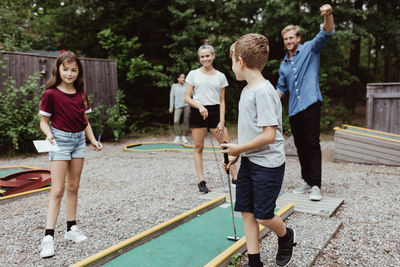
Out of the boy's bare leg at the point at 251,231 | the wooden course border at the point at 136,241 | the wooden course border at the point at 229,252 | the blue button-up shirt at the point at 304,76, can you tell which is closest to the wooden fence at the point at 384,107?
the blue button-up shirt at the point at 304,76

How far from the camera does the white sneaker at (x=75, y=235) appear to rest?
2928 mm

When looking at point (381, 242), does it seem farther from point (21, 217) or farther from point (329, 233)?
point (21, 217)

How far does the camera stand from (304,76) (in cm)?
393

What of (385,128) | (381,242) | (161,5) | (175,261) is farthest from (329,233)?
(161,5)

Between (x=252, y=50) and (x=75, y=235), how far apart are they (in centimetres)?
218

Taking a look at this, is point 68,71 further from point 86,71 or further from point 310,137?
point 86,71

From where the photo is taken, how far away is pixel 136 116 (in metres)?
12.0

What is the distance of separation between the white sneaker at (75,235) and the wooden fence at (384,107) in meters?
7.44

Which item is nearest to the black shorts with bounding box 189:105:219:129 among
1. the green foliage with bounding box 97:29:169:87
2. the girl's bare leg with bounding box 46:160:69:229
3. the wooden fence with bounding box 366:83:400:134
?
the girl's bare leg with bounding box 46:160:69:229

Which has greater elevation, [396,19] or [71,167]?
[396,19]

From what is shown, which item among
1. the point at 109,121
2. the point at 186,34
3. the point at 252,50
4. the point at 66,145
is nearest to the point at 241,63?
the point at 252,50

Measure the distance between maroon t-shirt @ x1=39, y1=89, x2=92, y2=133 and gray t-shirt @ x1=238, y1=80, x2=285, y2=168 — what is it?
146cm

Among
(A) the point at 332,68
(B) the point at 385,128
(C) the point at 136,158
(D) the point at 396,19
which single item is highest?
(D) the point at 396,19

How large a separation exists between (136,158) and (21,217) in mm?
3791
